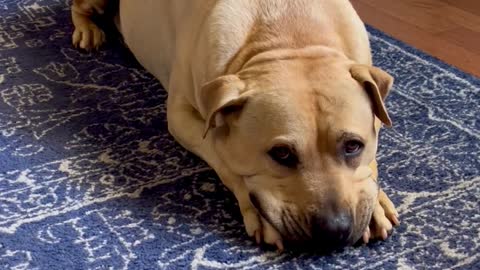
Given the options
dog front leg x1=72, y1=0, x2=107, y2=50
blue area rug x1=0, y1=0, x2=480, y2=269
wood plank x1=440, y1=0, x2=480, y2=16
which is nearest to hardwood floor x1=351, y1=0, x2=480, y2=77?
wood plank x1=440, y1=0, x2=480, y2=16

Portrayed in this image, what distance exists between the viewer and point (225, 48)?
6.67 feet

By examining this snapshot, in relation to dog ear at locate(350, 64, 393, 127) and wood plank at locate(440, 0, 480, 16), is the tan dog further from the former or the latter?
wood plank at locate(440, 0, 480, 16)

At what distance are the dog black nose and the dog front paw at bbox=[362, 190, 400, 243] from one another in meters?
0.13

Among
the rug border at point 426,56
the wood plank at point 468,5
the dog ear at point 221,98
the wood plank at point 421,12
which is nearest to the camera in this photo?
A: the dog ear at point 221,98

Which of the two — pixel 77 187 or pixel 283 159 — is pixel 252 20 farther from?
pixel 77 187

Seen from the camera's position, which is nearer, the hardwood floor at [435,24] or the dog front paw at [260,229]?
the dog front paw at [260,229]

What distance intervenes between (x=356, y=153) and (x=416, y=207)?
1.08 feet

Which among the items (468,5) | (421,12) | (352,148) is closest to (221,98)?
(352,148)

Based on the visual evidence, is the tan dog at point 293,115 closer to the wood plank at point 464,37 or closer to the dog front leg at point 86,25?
the dog front leg at point 86,25

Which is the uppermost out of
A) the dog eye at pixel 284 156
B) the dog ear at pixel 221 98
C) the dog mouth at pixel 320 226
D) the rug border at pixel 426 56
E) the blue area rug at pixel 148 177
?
the dog ear at pixel 221 98

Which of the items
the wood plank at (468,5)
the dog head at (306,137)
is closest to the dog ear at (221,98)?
the dog head at (306,137)

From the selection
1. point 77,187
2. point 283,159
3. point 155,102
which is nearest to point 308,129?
point 283,159

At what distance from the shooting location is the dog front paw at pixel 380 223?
189 centimetres

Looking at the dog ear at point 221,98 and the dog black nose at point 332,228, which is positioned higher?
the dog ear at point 221,98
